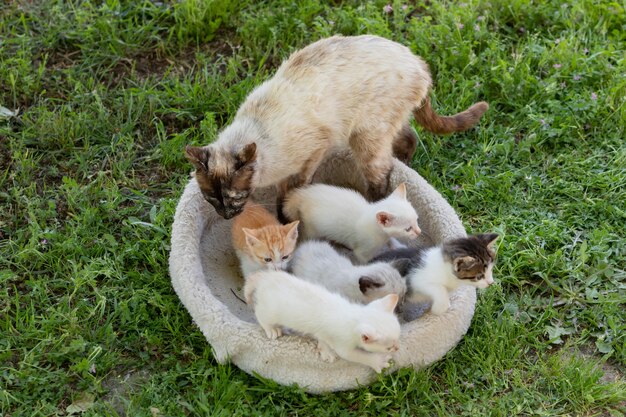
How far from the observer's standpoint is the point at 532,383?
12.0ft

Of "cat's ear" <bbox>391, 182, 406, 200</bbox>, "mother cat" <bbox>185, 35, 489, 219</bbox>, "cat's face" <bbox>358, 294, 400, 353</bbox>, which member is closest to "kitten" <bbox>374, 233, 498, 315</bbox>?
"cat's face" <bbox>358, 294, 400, 353</bbox>

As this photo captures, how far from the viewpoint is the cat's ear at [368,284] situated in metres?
3.50

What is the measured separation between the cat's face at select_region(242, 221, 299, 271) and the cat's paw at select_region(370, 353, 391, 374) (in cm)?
69

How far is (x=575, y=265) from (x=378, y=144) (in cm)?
121

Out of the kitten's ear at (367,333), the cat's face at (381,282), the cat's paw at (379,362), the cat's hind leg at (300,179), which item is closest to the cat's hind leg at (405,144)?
the cat's hind leg at (300,179)

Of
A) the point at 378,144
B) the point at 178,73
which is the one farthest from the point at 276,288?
the point at 178,73

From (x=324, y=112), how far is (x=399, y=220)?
701 millimetres

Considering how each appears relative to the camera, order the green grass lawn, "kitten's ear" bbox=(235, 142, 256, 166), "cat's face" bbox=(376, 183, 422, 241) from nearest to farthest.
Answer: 1. the green grass lawn
2. "kitten's ear" bbox=(235, 142, 256, 166)
3. "cat's face" bbox=(376, 183, 422, 241)

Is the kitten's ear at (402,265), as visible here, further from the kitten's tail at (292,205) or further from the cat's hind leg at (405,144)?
the cat's hind leg at (405,144)

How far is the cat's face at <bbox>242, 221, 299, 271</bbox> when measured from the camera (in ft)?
12.4

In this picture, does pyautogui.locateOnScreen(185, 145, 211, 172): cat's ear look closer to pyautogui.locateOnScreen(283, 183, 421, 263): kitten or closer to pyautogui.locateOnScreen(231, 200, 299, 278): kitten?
pyautogui.locateOnScreen(231, 200, 299, 278): kitten

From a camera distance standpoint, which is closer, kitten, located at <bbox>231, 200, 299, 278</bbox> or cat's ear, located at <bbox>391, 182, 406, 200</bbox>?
kitten, located at <bbox>231, 200, 299, 278</bbox>

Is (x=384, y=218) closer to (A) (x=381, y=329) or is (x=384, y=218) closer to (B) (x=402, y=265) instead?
(B) (x=402, y=265)

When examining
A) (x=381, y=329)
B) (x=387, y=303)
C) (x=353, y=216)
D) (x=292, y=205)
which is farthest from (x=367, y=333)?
(x=292, y=205)
